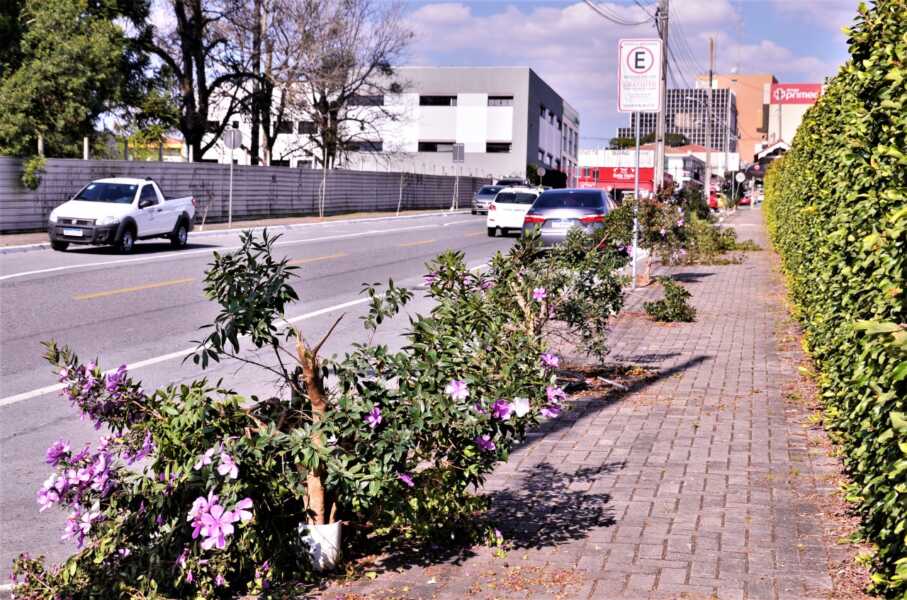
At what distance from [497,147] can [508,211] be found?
184 ft

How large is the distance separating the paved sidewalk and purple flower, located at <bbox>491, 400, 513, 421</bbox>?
74 cm

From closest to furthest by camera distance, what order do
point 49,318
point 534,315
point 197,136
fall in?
point 534,315 < point 49,318 < point 197,136

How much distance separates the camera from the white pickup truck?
2328cm

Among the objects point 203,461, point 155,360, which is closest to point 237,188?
point 155,360

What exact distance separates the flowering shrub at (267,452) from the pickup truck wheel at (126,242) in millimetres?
19601

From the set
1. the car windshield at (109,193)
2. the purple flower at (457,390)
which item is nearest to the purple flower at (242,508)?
the purple flower at (457,390)

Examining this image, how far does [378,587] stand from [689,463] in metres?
2.85

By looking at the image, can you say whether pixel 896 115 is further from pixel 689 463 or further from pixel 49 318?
pixel 49 318

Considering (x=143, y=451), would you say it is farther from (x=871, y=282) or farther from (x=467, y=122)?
(x=467, y=122)

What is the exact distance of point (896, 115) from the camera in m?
4.63

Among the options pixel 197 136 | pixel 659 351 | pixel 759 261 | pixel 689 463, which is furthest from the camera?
pixel 197 136

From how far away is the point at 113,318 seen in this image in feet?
44.9

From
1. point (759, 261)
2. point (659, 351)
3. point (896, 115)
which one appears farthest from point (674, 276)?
point (896, 115)


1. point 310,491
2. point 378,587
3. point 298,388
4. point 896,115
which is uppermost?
point 896,115
